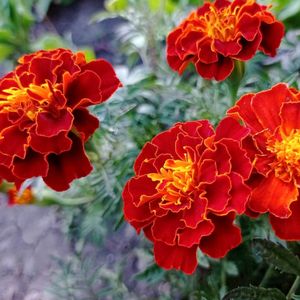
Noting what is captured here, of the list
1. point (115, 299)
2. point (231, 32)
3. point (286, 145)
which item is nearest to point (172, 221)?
point (286, 145)

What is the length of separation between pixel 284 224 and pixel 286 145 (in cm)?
10

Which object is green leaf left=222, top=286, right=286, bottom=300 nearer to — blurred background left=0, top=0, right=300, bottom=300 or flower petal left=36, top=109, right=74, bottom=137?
blurred background left=0, top=0, right=300, bottom=300

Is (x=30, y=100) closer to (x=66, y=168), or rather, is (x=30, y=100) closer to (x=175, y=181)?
(x=66, y=168)

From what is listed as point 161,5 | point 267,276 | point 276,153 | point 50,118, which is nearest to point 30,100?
point 50,118

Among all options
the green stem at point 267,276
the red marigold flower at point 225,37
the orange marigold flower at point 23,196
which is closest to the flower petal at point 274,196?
the red marigold flower at point 225,37

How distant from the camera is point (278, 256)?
0.77 m

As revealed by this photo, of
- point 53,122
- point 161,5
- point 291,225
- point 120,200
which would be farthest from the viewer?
point 161,5

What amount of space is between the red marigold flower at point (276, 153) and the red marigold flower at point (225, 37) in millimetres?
143

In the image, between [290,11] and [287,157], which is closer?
[287,157]

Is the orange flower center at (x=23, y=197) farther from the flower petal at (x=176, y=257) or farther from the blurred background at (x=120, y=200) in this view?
the flower petal at (x=176, y=257)

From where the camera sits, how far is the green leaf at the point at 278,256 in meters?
0.77

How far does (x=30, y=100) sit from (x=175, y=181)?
0.83ft

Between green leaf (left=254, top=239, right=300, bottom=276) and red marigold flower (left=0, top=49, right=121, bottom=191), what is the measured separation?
0.87 feet

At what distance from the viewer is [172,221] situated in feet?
2.32
